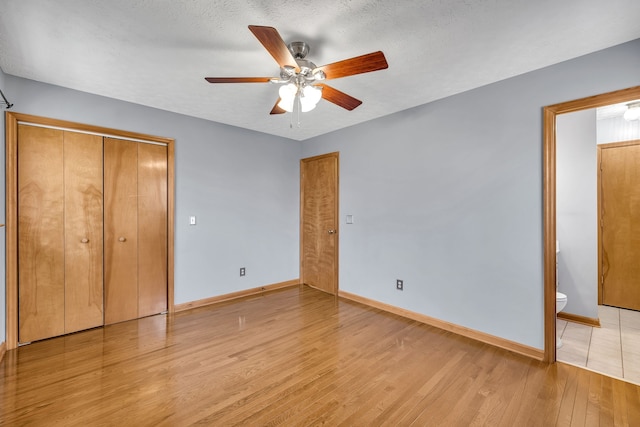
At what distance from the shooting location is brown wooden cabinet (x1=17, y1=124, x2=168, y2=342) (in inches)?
101

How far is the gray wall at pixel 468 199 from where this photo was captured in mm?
2332

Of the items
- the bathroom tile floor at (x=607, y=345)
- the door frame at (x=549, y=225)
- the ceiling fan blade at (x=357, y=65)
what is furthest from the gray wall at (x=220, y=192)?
the bathroom tile floor at (x=607, y=345)

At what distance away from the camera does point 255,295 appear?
158 inches

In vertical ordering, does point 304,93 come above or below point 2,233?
above

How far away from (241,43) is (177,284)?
2.79 meters

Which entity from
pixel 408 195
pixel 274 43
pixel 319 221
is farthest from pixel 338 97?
pixel 319 221

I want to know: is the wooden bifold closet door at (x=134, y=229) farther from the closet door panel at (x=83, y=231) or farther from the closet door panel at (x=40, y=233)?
the closet door panel at (x=40, y=233)

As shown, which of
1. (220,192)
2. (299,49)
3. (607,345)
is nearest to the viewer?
(299,49)

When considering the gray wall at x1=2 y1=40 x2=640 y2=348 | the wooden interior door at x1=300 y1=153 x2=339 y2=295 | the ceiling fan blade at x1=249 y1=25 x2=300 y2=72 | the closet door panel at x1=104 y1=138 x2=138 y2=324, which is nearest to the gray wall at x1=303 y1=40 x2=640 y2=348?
the gray wall at x1=2 y1=40 x2=640 y2=348

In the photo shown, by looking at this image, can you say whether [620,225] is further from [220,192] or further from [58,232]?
[58,232]

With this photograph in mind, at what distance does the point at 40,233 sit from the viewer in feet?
8.59

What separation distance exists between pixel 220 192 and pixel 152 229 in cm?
93

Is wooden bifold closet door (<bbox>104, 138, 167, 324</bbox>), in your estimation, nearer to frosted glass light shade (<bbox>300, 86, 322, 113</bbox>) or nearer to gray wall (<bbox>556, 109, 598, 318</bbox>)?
frosted glass light shade (<bbox>300, 86, 322, 113</bbox>)

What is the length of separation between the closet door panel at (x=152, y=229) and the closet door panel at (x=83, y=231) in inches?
14.6
